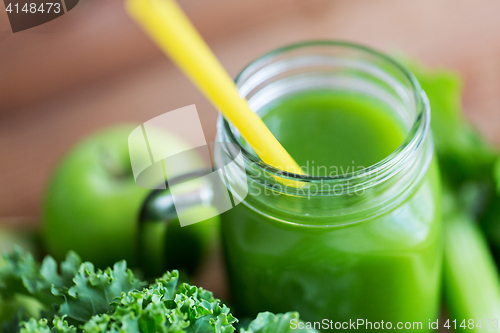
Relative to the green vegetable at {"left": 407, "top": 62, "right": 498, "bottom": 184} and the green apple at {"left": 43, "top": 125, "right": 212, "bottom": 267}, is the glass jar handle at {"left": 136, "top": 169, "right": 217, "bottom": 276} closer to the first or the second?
the green apple at {"left": 43, "top": 125, "right": 212, "bottom": 267}

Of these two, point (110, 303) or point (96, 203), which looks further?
point (96, 203)

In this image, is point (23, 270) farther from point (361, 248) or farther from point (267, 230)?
point (361, 248)

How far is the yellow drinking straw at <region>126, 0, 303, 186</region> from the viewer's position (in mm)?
502

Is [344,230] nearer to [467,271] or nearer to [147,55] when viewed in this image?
[467,271]

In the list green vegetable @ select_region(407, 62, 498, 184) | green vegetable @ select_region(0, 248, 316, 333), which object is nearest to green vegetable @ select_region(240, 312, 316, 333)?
green vegetable @ select_region(0, 248, 316, 333)

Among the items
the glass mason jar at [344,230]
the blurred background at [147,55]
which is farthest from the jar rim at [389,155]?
the blurred background at [147,55]

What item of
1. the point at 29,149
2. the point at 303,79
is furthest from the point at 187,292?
the point at 29,149

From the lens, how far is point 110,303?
603mm

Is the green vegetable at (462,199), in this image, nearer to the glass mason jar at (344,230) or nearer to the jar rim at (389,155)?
the glass mason jar at (344,230)

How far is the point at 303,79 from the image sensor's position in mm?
812

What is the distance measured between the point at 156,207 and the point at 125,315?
0.81 feet

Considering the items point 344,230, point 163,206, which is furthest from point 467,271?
point 163,206

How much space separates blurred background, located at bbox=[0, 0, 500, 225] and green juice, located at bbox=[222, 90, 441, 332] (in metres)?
0.47

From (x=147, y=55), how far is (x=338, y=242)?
2.84 feet
